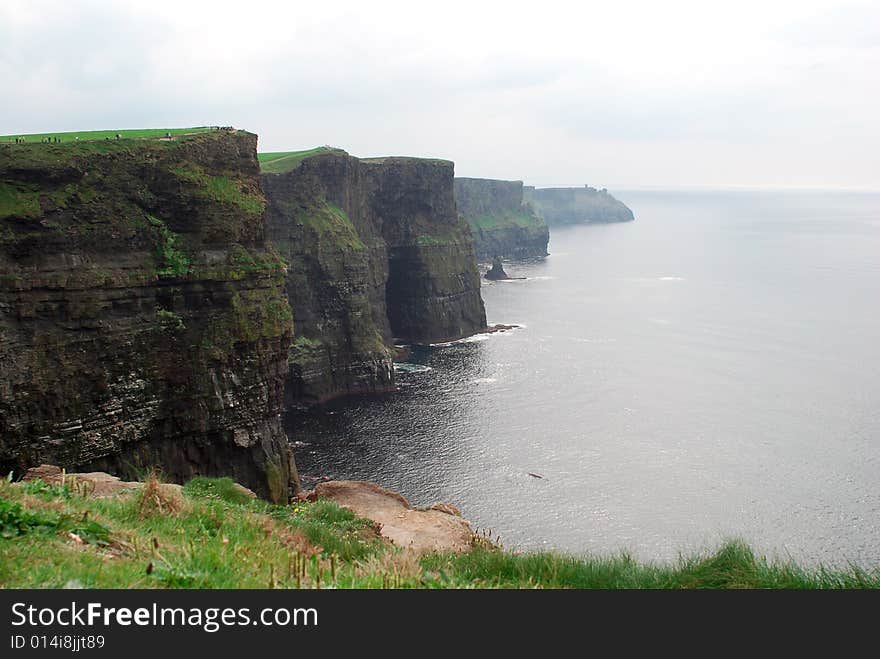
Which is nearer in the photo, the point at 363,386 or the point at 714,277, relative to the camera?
the point at 363,386

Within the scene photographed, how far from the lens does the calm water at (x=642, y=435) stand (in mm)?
49688

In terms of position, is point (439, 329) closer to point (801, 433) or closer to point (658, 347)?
point (658, 347)

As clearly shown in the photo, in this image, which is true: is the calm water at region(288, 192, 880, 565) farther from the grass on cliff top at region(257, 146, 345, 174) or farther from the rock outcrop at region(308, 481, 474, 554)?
the grass on cliff top at region(257, 146, 345, 174)

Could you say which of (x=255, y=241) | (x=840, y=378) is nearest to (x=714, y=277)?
(x=840, y=378)

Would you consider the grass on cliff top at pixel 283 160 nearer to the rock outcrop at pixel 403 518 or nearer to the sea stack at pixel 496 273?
the rock outcrop at pixel 403 518

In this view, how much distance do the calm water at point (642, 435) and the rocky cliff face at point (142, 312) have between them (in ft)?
53.4

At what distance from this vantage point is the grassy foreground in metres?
8.59

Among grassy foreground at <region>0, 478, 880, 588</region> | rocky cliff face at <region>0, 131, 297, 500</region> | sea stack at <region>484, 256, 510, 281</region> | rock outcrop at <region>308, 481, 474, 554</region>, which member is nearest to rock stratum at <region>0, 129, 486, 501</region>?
rocky cliff face at <region>0, 131, 297, 500</region>

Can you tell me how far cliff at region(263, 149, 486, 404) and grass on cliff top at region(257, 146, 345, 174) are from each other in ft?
0.89

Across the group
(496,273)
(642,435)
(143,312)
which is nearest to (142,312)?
(143,312)

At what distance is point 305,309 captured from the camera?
8156 centimetres

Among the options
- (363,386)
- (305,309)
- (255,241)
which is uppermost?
(255,241)

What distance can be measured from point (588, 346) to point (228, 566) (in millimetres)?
100125

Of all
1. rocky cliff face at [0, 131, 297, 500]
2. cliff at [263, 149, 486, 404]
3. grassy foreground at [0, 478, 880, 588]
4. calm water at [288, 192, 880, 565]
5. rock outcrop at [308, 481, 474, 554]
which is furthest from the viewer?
cliff at [263, 149, 486, 404]
